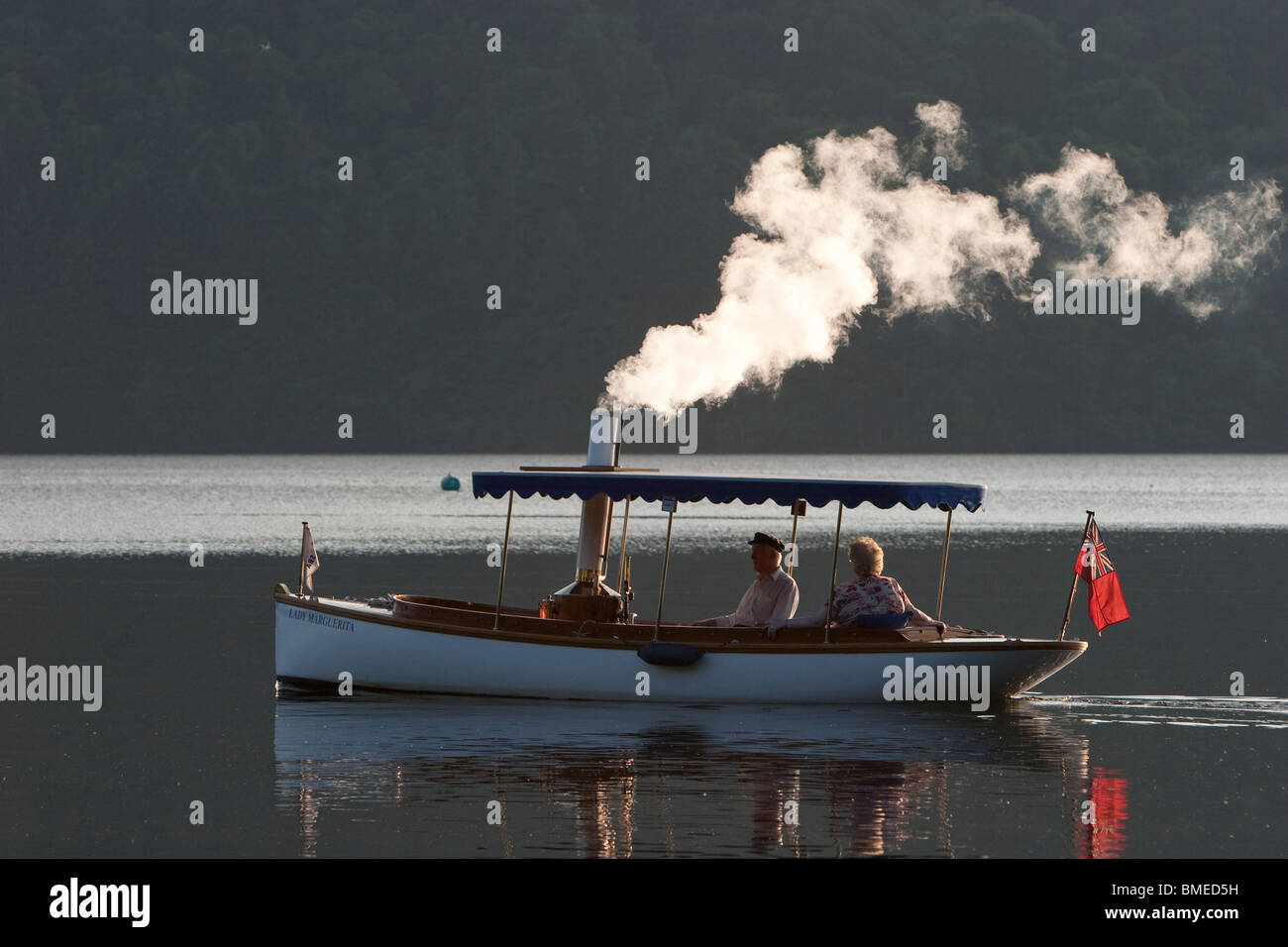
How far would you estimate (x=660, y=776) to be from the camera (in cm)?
1927

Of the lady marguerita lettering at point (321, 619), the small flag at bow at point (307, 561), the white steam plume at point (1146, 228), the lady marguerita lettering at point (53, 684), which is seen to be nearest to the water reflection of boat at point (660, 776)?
the lady marguerita lettering at point (321, 619)

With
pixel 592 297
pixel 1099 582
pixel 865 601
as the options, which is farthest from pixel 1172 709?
pixel 592 297

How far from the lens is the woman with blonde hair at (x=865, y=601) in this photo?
22312 millimetres

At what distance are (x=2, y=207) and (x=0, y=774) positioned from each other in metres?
186

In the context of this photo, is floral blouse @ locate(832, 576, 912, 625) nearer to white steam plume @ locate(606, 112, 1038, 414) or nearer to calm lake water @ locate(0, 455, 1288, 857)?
calm lake water @ locate(0, 455, 1288, 857)

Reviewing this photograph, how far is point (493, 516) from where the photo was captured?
3428 inches

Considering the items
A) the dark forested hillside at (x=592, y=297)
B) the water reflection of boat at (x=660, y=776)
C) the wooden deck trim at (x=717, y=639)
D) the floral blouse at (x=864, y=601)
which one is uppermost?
the dark forested hillside at (x=592, y=297)

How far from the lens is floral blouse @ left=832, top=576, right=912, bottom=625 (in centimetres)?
2236

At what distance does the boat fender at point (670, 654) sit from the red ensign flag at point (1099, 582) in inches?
181

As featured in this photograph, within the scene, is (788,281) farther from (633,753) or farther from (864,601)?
(633,753)

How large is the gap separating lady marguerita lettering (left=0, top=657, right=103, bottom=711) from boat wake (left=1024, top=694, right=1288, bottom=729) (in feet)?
38.8

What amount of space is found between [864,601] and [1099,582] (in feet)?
9.92

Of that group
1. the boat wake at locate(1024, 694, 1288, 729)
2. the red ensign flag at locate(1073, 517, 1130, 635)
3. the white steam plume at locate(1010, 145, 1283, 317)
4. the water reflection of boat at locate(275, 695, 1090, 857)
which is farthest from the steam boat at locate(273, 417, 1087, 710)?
the white steam plume at locate(1010, 145, 1283, 317)

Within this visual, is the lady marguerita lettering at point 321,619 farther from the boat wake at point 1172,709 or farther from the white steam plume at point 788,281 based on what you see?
the boat wake at point 1172,709
